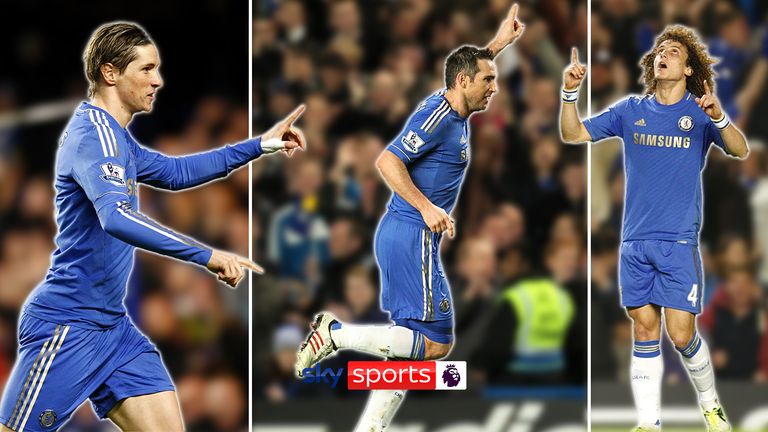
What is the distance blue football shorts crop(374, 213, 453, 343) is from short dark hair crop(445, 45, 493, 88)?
0.80m

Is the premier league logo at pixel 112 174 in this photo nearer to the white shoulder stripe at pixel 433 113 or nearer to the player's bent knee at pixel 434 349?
the white shoulder stripe at pixel 433 113

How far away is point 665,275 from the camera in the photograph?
221 inches

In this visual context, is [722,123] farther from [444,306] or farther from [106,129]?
[106,129]

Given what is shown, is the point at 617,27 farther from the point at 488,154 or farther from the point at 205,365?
the point at 205,365

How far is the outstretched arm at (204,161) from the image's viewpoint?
458 centimetres

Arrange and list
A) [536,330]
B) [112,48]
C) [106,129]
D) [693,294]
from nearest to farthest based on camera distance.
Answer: [106,129]
[112,48]
[693,294]
[536,330]

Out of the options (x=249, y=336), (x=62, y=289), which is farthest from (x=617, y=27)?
(x=62, y=289)

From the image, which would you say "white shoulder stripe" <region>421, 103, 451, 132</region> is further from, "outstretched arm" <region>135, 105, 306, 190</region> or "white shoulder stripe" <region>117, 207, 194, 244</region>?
"white shoulder stripe" <region>117, 207, 194, 244</region>

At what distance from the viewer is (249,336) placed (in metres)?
7.17

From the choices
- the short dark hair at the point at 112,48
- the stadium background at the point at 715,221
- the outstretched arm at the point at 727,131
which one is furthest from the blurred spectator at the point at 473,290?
the short dark hair at the point at 112,48

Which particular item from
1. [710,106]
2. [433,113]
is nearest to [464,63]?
[433,113]

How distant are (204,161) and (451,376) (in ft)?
8.59

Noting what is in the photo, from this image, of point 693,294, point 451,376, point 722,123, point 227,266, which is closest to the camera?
point 227,266

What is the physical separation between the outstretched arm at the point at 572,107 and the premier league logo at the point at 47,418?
9.73 ft
